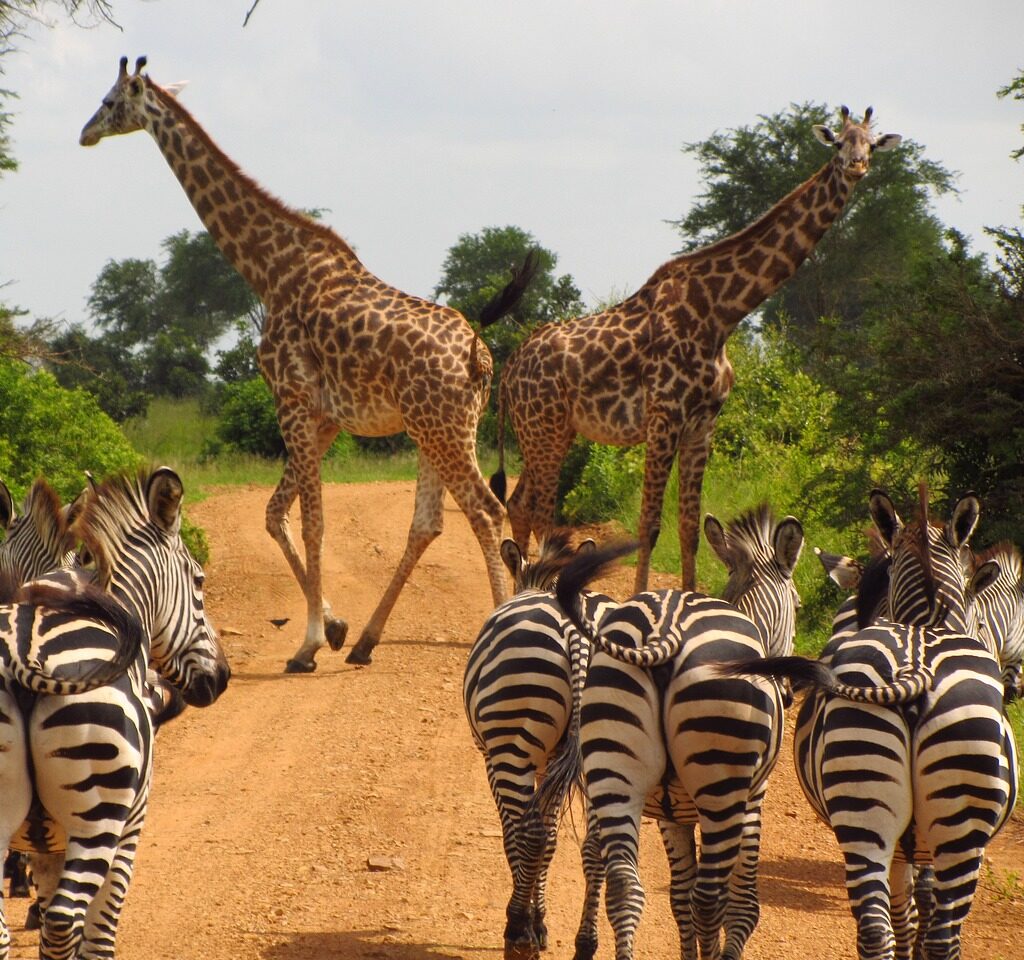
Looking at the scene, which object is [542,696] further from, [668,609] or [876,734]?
[876,734]

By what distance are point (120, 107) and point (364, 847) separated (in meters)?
6.71

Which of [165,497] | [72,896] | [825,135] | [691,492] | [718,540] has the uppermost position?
[825,135]

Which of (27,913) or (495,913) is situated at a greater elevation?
(495,913)

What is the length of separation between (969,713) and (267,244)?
7676 millimetres

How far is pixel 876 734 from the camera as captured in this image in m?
4.05

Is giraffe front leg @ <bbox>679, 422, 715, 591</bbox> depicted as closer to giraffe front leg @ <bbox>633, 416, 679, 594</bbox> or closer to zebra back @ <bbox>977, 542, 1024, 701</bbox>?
giraffe front leg @ <bbox>633, 416, 679, 594</bbox>

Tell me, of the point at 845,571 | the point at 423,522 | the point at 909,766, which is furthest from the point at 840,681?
the point at 423,522

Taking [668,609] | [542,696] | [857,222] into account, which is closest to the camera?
[668,609]

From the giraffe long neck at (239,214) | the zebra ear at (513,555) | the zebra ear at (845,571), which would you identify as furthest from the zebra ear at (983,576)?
the giraffe long neck at (239,214)

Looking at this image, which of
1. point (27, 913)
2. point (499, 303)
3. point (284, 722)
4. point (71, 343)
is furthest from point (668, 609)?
point (71, 343)

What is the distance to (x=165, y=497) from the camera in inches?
182

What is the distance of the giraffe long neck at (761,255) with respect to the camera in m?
10.0

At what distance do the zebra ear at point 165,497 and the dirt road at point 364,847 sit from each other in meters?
1.59

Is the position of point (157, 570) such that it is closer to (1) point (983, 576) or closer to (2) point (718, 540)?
(2) point (718, 540)
